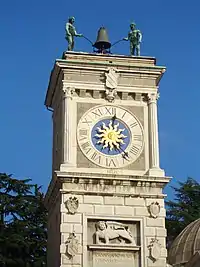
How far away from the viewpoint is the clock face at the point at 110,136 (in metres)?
24.3

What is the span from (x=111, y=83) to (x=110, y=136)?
1.94 meters

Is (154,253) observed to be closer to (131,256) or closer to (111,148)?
(131,256)

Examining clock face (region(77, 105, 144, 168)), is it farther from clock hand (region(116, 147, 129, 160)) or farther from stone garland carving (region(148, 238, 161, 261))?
stone garland carving (region(148, 238, 161, 261))

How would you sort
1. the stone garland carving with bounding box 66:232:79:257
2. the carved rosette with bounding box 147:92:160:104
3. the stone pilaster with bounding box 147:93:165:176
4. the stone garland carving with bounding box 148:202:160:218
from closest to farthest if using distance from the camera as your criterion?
the stone garland carving with bounding box 66:232:79:257
the stone garland carving with bounding box 148:202:160:218
the stone pilaster with bounding box 147:93:165:176
the carved rosette with bounding box 147:92:160:104

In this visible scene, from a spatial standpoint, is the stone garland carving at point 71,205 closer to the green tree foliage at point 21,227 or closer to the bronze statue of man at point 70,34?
the bronze statue of man at point 70,34

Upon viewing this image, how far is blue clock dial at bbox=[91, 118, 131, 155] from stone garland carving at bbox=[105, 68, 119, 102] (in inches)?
32.7

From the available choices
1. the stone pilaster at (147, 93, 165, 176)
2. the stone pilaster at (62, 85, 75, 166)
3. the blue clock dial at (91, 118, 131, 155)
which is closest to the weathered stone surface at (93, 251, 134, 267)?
the stone pilaster at (147, 93, 165, 176)

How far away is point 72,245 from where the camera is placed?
22.7 m

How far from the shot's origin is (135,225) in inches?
933

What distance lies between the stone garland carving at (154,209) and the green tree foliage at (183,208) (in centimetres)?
2128

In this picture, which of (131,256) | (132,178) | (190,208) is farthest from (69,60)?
(190,208)

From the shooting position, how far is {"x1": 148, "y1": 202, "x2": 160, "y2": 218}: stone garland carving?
23703 mm

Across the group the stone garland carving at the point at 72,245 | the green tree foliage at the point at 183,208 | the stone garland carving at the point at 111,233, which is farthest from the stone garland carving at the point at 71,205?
the green tree foliage at the point at 183,208

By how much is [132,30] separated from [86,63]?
121 inches
